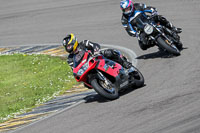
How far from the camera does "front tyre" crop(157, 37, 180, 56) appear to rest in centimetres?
1350

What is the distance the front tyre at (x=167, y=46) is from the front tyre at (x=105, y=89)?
9.81ft

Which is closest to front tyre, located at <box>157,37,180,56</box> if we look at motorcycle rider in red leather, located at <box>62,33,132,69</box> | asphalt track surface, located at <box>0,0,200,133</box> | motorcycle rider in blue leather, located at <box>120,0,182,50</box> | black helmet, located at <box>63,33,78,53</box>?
asphalt track surface, located at <box>0,0,200,133</box>

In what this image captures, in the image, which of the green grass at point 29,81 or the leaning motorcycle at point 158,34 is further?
the leaning motorcycle at point 158,34

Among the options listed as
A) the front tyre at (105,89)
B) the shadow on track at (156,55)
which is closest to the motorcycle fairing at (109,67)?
the front tyre at (105,89)

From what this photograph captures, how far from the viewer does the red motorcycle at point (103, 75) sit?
10766 millimetres

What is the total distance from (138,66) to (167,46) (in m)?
1.08

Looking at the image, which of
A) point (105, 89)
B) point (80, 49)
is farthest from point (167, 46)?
point (105, 89)

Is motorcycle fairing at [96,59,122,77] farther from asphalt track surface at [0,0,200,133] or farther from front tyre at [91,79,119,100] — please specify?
asphalt track surface at [0,0,200,133]

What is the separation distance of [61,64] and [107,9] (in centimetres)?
678

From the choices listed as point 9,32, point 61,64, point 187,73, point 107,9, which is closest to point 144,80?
point 187,73

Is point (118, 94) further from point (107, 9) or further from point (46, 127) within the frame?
point (107, 9)

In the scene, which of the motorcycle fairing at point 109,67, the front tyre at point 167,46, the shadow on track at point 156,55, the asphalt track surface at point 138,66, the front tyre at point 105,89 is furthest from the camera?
the shadow on track at point 156,55

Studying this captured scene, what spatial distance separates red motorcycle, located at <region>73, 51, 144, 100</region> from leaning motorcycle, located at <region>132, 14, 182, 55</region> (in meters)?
2.35

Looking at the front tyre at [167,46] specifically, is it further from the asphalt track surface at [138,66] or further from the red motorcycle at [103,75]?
the red motorcycle at [103,75]
